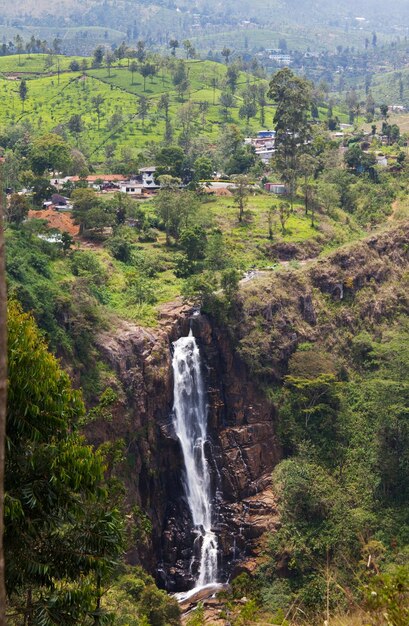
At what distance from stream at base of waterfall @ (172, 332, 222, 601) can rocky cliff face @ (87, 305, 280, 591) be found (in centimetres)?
33

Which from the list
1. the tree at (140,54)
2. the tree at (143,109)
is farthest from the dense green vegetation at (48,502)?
the tree at (140,54)

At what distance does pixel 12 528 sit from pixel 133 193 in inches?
1684

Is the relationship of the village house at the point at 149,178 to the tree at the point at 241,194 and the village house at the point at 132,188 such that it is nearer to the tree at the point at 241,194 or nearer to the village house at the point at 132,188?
the village house at the point at 132,188

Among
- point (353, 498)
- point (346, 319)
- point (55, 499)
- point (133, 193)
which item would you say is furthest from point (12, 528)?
point (133, 193)

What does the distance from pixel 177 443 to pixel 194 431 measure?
1169 millimetres

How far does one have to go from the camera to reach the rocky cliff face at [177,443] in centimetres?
3119

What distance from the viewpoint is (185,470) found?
1310 inches

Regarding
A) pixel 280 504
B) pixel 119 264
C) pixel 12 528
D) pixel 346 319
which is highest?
pixel 12 528

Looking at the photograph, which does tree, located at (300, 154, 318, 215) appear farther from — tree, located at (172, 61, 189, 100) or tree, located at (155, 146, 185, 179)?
tree, located at (172, 61, 189, 100)

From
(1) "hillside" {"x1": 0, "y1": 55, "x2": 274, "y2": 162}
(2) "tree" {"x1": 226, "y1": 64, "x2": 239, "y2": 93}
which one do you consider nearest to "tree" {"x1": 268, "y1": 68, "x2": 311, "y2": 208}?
(1) "hillside" {"x1": 0, "y1": 55, "x2": 274, "y2": 162}

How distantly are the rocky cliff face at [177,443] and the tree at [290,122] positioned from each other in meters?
21.1

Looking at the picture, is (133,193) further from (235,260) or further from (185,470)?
(185,470)

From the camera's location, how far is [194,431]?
34062mm

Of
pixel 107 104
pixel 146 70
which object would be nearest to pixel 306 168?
pixel 107 104
